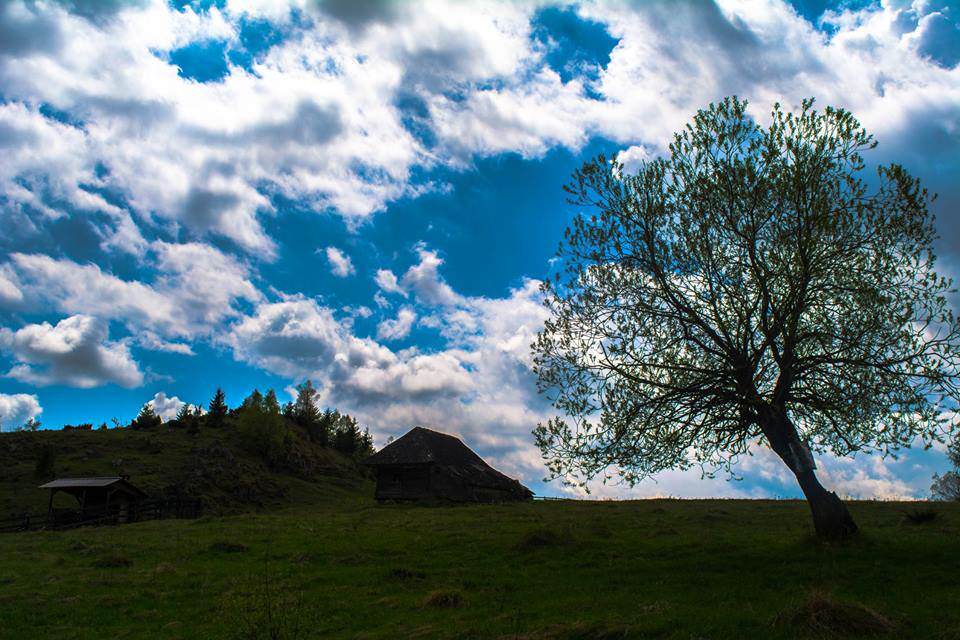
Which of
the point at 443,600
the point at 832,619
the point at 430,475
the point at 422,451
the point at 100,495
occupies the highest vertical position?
the point at 422,451

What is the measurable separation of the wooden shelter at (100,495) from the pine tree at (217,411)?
4119 cm

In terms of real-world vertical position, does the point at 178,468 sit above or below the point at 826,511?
above

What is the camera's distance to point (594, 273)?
795 inches

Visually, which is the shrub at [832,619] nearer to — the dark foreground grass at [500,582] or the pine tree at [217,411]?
the dark foreground grass at [500,582]

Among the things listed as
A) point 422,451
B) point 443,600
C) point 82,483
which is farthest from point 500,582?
point 82,483

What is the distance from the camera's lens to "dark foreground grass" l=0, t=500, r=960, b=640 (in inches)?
452

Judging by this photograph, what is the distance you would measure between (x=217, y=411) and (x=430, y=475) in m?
53.6

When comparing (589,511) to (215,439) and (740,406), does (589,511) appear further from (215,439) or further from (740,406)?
(215,439)

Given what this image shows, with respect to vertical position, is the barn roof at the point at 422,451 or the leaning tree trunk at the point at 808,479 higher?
the barn roof at the point at 422,451

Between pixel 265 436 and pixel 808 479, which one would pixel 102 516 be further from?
pixel 808 479

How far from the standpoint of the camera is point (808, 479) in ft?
63.5

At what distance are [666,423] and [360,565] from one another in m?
11.5

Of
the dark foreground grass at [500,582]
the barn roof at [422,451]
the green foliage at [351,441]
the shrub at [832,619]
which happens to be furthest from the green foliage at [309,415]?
the shrub at [832,619]

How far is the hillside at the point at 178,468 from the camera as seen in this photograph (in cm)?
5566
